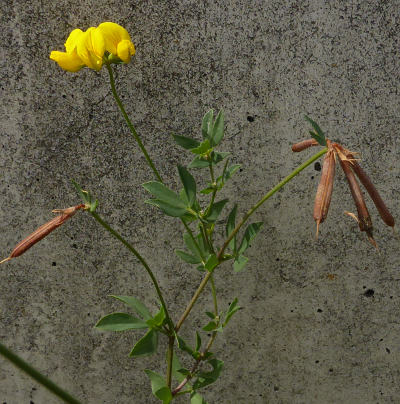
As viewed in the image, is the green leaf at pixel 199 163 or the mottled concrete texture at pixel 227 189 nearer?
the green leaf at pixel 199 163

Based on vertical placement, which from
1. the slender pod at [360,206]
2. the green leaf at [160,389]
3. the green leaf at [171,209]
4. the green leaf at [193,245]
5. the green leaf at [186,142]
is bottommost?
the green leaf at [160,389]

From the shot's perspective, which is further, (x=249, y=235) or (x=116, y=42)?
(x=249, y=235)

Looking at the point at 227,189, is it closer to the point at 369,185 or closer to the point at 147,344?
the point at 147,344

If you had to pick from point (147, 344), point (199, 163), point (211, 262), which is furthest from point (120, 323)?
point (199, 163)

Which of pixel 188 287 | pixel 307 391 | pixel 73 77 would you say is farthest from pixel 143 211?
pixel 307 391

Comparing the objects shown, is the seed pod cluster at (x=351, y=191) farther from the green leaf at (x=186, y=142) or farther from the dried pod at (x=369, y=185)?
the green leaf at (x=186, y=142)

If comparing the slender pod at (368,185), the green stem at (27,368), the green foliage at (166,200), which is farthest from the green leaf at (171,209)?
the green stem at (27,368)

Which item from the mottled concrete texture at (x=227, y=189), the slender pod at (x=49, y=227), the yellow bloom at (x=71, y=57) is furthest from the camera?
the mottled concrete texture at (x=227, y=189)

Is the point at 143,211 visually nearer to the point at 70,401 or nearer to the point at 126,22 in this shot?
the point at 126,22
